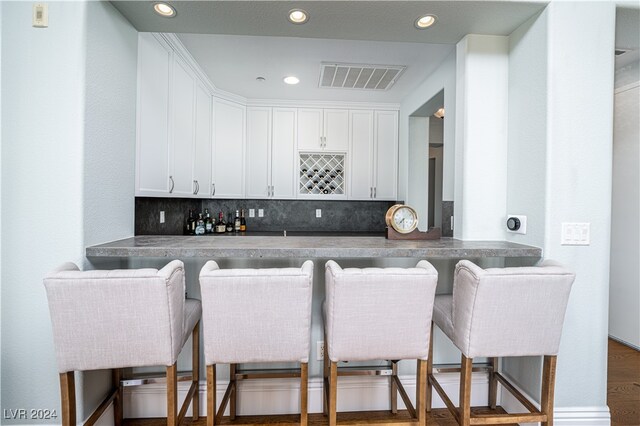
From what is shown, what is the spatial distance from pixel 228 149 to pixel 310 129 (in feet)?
Answer: 3.14

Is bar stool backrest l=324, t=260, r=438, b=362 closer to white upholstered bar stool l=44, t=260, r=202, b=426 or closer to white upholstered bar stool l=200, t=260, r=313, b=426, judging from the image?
white upholstered bar stool l=200, t=260, r=313, b=426

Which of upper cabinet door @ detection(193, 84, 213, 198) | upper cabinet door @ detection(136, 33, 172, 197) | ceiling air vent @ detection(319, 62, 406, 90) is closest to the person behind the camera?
upper cabinet door @ detection(136, 33, 172, 197)

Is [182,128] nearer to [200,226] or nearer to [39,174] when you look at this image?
[200,226]

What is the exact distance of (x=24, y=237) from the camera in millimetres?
1418

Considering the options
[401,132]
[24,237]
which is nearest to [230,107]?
[401,132]

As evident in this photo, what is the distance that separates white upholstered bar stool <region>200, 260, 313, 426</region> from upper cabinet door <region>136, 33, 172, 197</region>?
110 cm

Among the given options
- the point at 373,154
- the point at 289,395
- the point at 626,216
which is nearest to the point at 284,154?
the point at 373,154

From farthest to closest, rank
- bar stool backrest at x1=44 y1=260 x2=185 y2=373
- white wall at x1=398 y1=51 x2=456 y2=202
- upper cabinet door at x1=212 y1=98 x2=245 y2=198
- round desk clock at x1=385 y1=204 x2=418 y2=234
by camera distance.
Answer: upper cabinet door at x1=212 y1=98 x2=245 y2=198 < white wall at x1=398 y1=51 x2=456 y2=202 < round desk clock at x1=385 y1=204 x2=418 y2=234 < bar stool backrest at x1=44 y1=260 x2=185 y2=373

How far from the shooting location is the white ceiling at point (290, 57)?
228 centimetres

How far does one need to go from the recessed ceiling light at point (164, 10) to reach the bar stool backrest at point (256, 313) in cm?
130

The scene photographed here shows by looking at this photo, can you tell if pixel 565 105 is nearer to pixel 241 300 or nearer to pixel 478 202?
pixel 478 202

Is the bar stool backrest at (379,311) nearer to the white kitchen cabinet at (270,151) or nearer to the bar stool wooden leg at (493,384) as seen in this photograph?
the bar stool wooden leg at (493,384)

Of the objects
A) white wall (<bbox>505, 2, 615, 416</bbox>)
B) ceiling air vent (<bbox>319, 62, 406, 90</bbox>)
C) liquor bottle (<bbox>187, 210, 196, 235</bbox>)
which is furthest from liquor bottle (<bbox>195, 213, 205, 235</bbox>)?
white wall (<bbox>505, 2, 615, 416</bbox>)

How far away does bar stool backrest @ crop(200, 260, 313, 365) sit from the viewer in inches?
45.4
